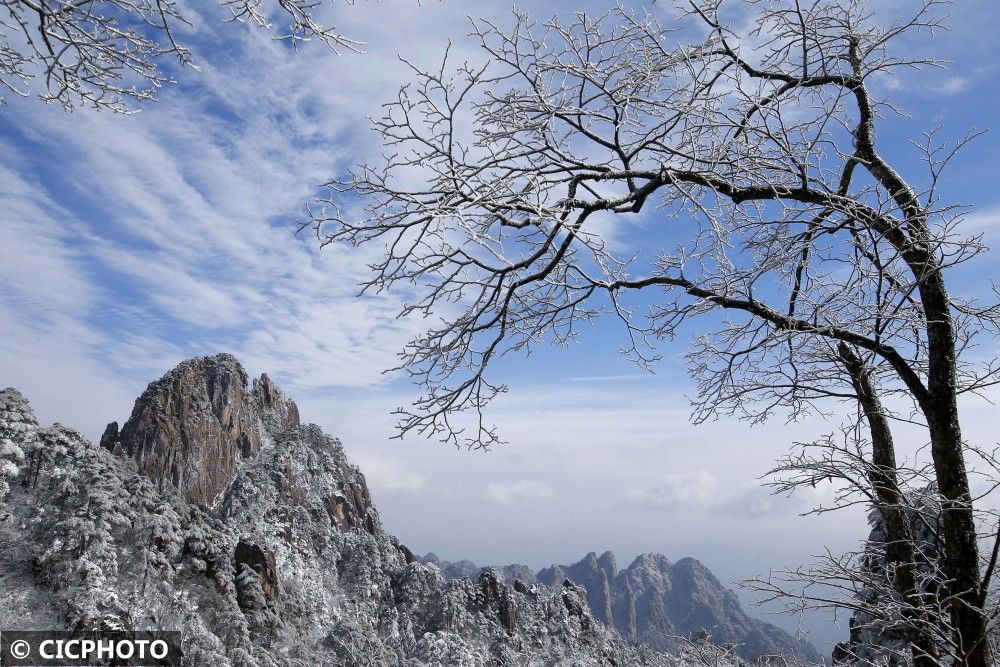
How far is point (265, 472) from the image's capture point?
283 feet

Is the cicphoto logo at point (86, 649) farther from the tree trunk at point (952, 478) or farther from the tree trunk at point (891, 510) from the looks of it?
the tree trunk at point (952, 478)

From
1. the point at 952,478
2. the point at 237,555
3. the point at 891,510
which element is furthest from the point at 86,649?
the point at 952,478

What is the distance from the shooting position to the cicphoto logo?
90.0 feet

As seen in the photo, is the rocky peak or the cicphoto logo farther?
the rocky peak

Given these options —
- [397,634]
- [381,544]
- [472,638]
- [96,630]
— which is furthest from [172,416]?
[96,630]

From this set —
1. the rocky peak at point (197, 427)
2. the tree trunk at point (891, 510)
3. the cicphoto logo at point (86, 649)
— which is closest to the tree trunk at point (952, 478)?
the tree trunk at point (891, 510)

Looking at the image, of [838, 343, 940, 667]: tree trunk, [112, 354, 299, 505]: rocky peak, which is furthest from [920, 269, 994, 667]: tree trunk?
[112, 354, 299, 505]: rocky peak

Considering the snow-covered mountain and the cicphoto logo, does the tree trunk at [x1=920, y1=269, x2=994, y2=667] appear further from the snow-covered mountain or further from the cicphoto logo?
the cicphoto logo

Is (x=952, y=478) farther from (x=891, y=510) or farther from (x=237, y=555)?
(x=237, y=555)

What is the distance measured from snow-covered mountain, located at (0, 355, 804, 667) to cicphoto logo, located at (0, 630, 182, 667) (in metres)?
0.90

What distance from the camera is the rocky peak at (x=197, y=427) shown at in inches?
3103

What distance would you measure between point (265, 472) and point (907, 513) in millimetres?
90794

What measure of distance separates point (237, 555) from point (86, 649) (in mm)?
24019

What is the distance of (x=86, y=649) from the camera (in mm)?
28125
